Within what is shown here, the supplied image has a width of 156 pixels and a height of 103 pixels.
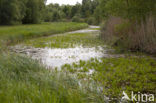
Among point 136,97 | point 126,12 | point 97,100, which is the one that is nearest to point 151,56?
point 126,12

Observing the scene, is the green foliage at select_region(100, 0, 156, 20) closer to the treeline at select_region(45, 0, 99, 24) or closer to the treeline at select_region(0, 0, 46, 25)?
the treeline at select_region(0, 0, 46, 25)

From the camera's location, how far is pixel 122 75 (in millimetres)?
6613

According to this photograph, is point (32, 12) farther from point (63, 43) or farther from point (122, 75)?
point (122, 75)

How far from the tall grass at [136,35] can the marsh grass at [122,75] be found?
44.2 inches

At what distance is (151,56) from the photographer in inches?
369

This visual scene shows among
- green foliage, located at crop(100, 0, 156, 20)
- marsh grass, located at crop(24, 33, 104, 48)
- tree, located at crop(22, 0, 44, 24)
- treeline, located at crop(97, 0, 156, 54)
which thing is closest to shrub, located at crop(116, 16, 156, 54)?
treeline, located at crop(97, 0, 156, 54)

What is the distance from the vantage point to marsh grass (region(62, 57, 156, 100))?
213 inches

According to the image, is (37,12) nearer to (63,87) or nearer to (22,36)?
(22,36)

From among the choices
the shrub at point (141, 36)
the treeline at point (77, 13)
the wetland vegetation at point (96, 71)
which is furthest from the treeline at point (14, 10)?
the shrub at point (141, 36)

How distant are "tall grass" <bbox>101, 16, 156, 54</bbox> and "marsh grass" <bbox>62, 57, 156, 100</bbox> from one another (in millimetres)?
1123

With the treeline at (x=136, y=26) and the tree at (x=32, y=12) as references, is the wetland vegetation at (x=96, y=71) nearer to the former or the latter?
the treeline at (x=136, y=26)

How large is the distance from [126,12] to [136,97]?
715cm

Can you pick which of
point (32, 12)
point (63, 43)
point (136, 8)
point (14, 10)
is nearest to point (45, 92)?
point (136, 8)

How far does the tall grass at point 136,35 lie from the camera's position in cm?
941
